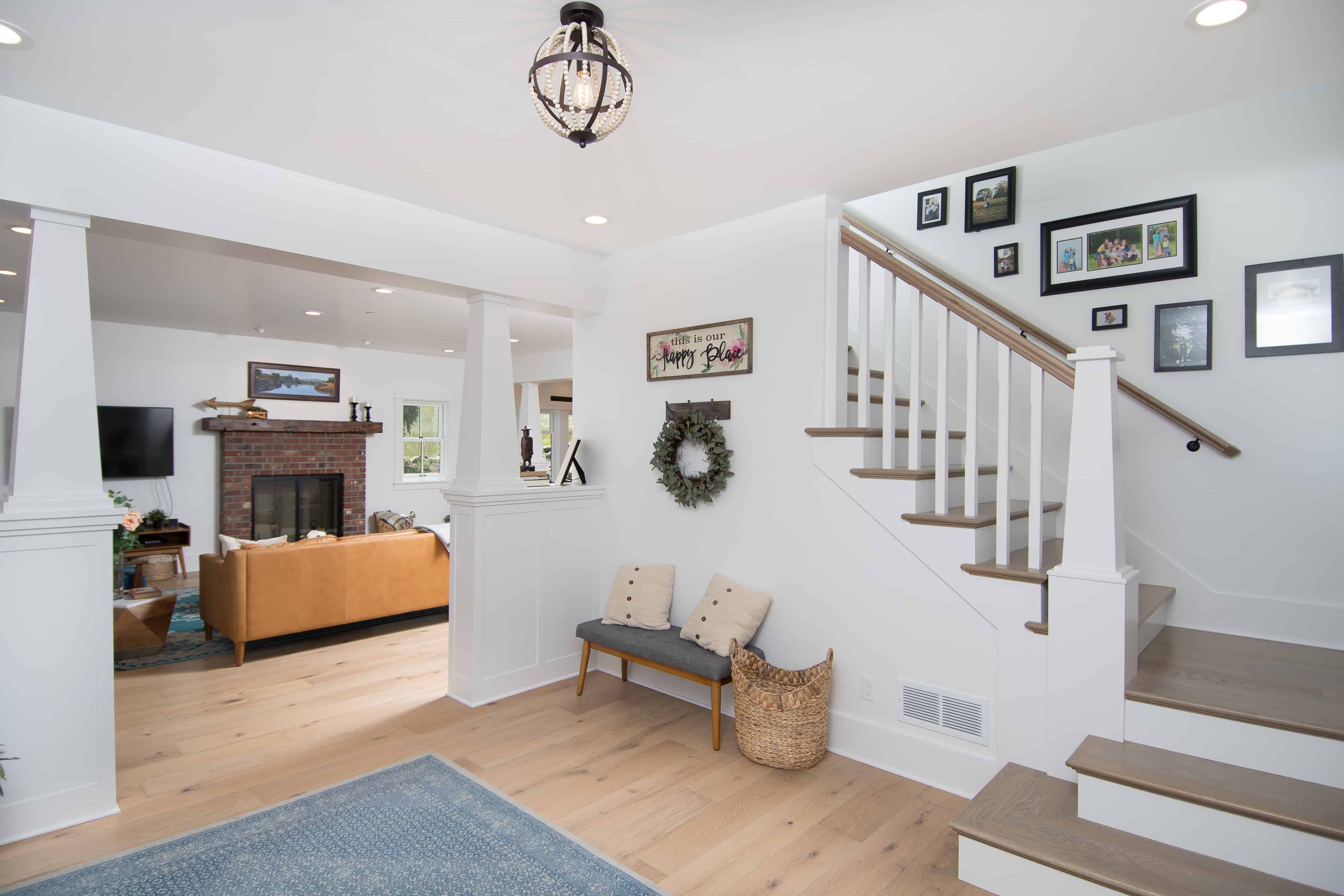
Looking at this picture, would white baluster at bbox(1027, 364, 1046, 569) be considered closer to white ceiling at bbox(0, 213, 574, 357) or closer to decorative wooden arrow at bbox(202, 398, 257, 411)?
white ceiling at bbox(0, 213, 574, 357)

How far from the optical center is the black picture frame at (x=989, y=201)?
338 cm

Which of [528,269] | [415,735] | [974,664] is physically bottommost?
[415,735]

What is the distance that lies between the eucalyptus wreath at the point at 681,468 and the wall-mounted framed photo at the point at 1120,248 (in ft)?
5.64

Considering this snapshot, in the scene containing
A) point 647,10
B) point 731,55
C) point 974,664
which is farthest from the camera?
point 974,664

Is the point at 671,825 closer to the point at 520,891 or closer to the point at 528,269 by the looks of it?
the point at 520,891

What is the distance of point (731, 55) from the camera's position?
197 centimetres

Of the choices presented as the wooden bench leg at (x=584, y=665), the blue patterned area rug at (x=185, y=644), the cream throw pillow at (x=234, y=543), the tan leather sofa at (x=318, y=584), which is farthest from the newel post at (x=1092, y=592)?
the blue patterned area rug at (x=185, y=644)

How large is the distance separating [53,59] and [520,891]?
111 inches

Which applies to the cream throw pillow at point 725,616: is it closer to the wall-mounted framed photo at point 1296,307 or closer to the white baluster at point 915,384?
the white baluster at point 915,384

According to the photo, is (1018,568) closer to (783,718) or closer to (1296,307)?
(783,718)

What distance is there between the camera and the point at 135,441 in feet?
21.6

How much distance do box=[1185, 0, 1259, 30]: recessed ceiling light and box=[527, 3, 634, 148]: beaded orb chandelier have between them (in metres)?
1.47

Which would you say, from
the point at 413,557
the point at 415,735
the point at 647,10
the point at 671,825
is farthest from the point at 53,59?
the point at 413,557

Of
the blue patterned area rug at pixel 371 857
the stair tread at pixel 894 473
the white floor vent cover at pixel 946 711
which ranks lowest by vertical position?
the blue patterned area rug at pixel 371 857
